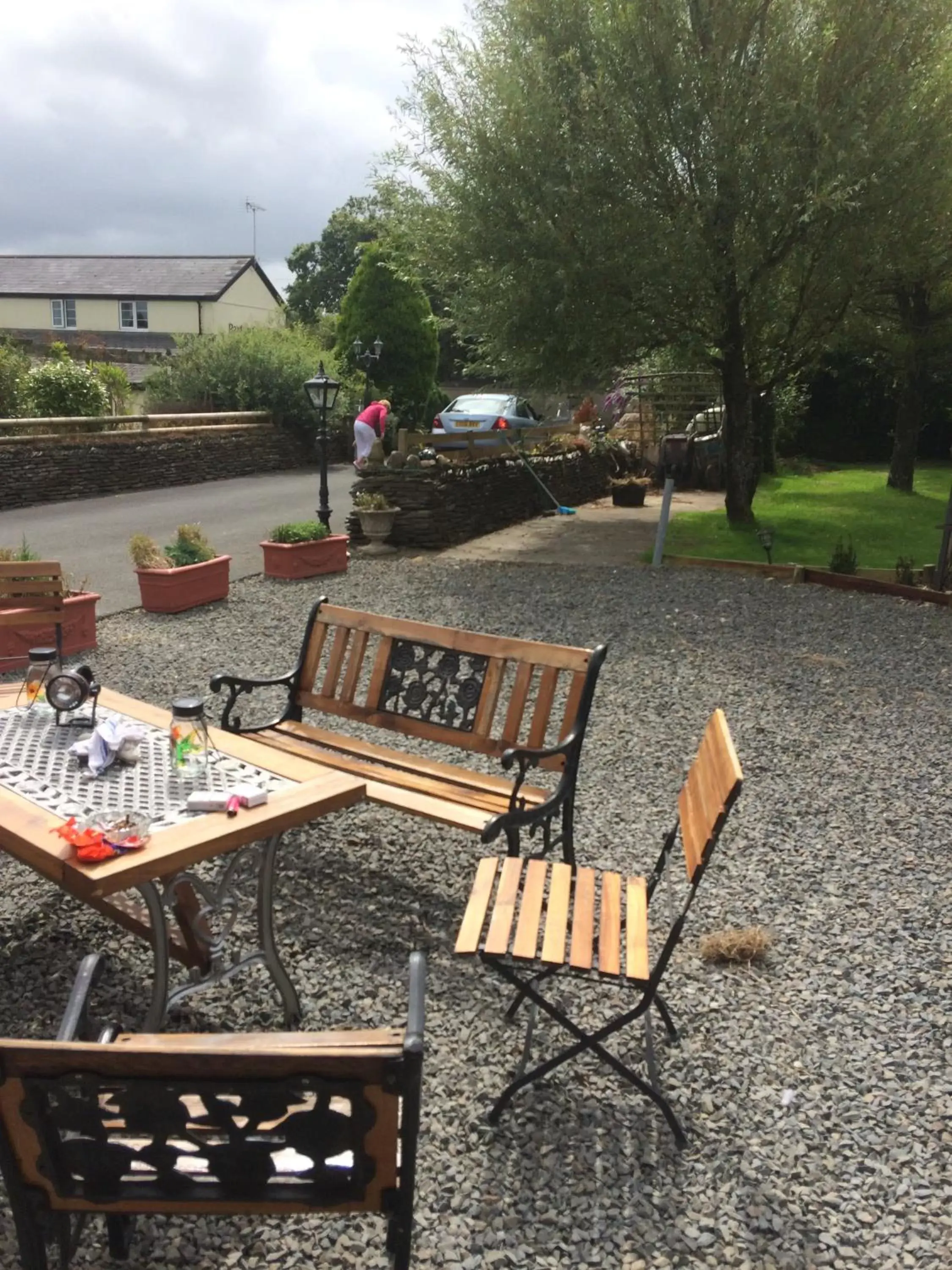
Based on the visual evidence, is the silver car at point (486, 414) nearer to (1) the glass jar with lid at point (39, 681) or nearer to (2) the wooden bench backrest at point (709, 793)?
(1) the glass jar with lid at point (39, 681)

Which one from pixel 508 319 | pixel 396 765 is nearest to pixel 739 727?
pixel 396 765

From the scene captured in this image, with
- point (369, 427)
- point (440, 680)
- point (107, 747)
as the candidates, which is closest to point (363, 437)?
point (369, 427)

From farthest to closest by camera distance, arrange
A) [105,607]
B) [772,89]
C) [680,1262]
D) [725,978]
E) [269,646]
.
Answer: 1. [772,89]
2. [105,607]
3. [269,646]
4. [725,978]
5. [680,1262]

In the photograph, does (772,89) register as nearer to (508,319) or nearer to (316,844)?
(508,319)

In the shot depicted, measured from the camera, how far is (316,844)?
4.53 metres

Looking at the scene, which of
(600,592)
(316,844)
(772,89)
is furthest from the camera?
(772,89)

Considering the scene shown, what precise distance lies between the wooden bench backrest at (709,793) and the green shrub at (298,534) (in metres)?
7.50

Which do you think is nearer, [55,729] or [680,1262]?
[680,1262]

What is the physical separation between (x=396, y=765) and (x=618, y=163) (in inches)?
367

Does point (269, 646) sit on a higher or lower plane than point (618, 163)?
lower

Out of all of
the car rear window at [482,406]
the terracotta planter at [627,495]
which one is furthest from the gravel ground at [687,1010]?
the car rear window at [482,406]

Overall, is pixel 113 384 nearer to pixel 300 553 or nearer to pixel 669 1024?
pixel 300 553

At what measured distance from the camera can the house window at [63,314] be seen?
1797 inches

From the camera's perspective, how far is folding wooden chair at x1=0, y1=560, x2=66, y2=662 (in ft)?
20.0
